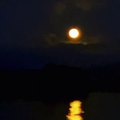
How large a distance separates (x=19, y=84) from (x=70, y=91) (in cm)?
933

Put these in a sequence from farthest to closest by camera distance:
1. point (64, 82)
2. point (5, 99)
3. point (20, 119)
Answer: point (64, 82)
point (5, 99)
point (20, 119)

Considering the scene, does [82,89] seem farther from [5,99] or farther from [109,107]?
[109,107]

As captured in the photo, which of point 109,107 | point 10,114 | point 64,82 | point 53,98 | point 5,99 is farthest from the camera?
point 64,82

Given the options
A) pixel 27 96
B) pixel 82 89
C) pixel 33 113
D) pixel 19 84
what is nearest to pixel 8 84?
pixel 19 84

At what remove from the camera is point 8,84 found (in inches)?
2136

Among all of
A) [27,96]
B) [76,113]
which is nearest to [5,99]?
[27,96]

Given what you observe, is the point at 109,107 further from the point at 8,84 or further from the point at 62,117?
the point at 8,84

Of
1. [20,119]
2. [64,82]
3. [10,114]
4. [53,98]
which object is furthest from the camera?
[64,82]

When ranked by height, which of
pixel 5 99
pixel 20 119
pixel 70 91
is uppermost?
pixel 70 91

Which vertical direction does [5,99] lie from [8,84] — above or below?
below

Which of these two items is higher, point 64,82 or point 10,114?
point 64,82

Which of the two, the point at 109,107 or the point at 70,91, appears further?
the point at 70,91

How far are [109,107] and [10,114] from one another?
937 centimetres

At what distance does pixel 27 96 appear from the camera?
4775cm
